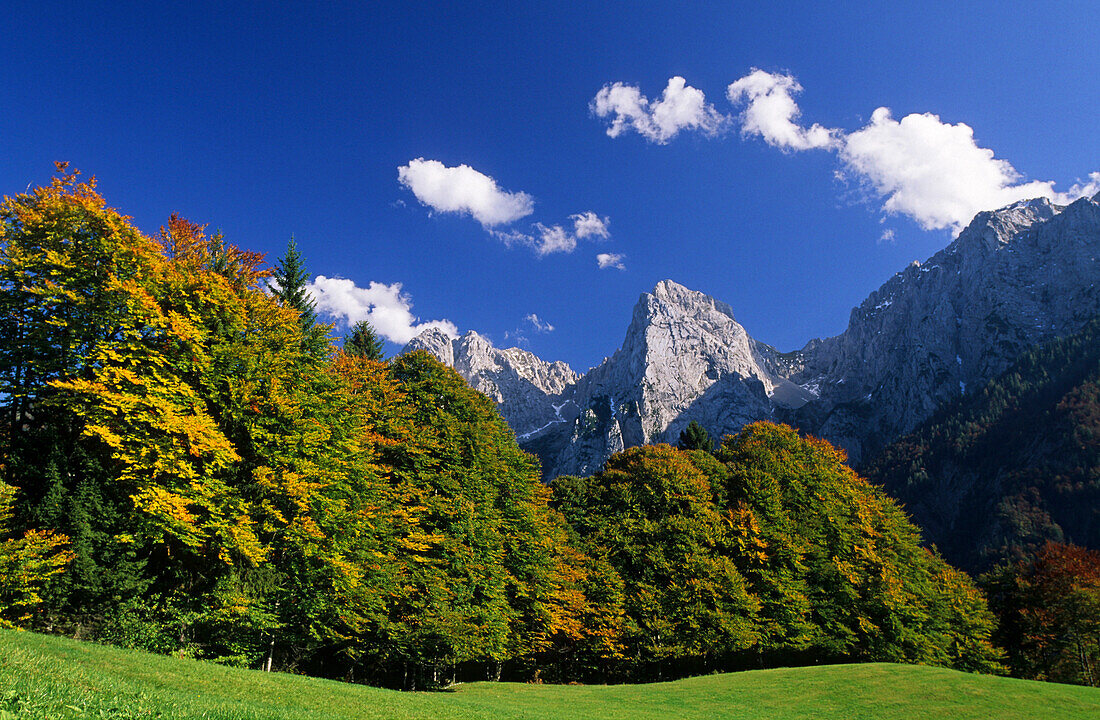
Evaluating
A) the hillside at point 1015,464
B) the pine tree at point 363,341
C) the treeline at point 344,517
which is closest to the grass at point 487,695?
the treeline at point 344,517

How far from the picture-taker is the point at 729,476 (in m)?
48.9

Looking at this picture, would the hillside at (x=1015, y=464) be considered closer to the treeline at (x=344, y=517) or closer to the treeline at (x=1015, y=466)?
the treeline at (x=1015, y=466)

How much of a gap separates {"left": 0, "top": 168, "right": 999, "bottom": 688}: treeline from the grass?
4760 millimetres

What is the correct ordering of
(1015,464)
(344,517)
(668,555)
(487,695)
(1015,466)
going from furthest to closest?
(1015,464) < (1015,466) < (668,555) < (487,695) < (344,517)

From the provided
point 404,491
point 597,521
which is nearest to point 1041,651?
point 597,521

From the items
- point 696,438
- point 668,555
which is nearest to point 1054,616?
point 696,438

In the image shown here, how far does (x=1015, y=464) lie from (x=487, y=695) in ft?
618

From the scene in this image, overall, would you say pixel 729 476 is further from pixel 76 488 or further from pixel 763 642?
pixel 76 488

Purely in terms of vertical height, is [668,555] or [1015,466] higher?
[1015,466]

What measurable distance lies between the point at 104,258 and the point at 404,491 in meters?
18.5

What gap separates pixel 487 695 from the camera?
3075 cm

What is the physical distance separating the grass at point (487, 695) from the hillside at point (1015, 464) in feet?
395

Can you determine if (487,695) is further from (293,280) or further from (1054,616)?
(1054,616)

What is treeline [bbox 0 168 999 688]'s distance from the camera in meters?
20.5
